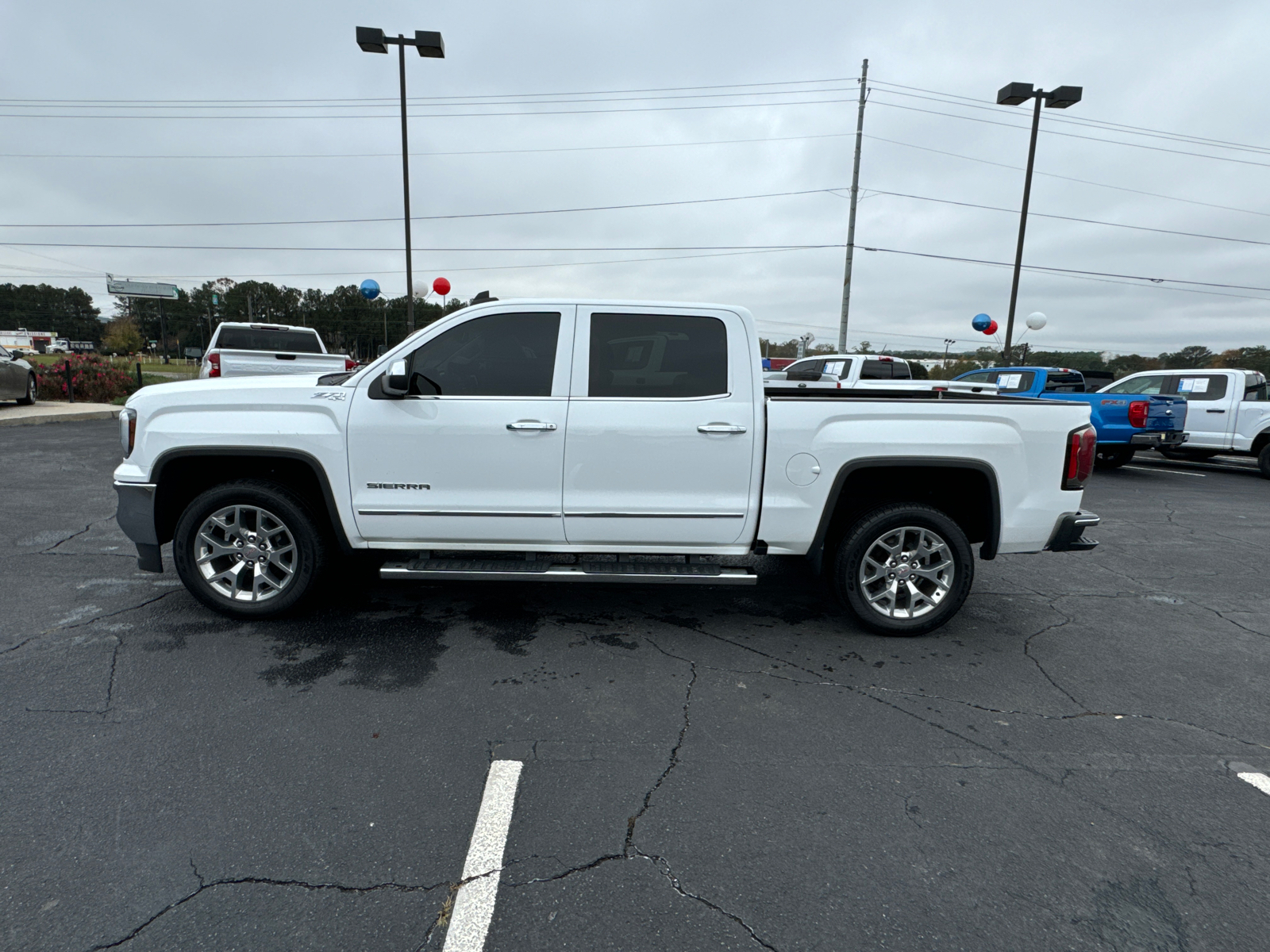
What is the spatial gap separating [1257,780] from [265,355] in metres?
10.3

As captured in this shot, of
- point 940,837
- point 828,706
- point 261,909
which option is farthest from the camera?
point 828,706

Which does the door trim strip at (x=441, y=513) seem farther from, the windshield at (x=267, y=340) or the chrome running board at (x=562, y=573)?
the windshield at (x=267, y=340)

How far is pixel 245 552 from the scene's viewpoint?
4.19 metres

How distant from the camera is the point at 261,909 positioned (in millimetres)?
2109

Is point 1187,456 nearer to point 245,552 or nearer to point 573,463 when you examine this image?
point 573,463

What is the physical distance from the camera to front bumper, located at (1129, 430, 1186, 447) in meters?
11.3

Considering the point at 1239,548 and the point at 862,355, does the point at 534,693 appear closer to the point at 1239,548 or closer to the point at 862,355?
the point at 1239,548

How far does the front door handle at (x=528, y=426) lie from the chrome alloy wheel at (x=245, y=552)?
4.98ft

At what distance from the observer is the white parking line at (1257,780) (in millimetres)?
2850

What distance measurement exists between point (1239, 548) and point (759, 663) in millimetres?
6122

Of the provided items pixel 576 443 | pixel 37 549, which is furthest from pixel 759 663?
A: pixel 37 549

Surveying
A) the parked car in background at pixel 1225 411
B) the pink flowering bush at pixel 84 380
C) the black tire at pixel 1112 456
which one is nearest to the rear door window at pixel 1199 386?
the parked car in background at pixel 1225 411

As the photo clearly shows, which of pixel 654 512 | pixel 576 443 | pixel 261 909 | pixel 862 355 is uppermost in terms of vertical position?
pixel 862 355

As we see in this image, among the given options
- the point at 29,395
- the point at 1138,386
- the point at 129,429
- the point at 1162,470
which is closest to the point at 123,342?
the point at 29,395
